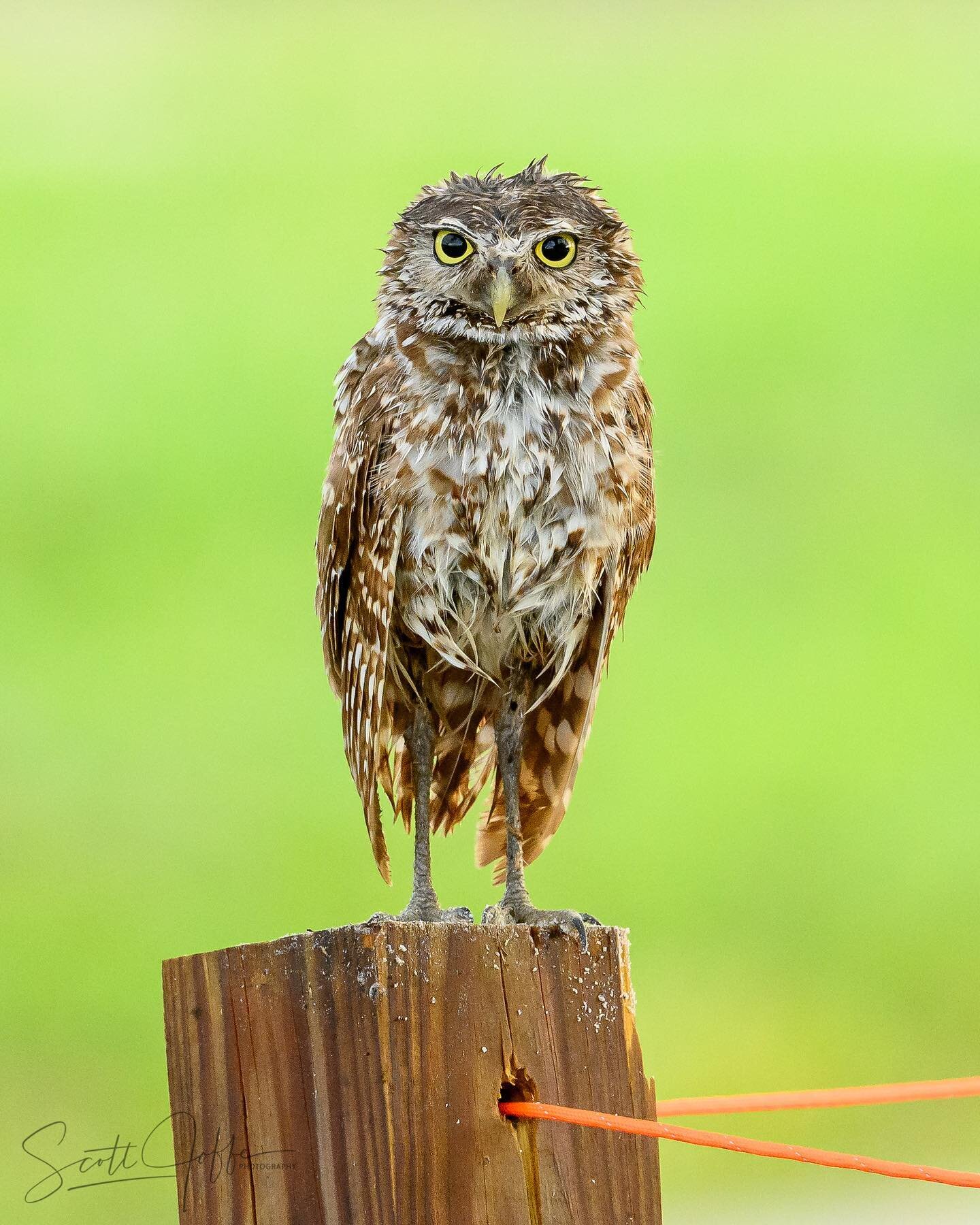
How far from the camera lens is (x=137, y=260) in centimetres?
988

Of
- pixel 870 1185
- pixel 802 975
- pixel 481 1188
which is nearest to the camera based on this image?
pixel 481 1188

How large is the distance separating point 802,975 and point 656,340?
14.0ft

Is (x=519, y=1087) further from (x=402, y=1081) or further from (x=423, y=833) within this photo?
(x=423, y=833)

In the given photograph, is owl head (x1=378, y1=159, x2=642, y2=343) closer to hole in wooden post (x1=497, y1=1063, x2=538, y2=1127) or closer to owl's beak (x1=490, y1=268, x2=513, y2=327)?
owl's beak (x1=490, y1=268, x2=513, y2=327)

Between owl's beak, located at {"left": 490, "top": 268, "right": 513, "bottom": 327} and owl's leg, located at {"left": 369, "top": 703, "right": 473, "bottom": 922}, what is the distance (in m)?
0.84

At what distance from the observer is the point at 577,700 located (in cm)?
300

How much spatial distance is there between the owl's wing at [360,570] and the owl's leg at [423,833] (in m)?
0.10

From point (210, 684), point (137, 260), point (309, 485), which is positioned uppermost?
point (137, 260)

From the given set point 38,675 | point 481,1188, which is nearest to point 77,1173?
point 481,1188

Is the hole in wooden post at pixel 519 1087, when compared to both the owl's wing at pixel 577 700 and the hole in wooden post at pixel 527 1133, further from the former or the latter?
the owl's wing at pixel 577 700

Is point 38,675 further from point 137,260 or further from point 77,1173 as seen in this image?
point 77,1173

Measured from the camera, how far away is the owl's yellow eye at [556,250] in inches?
107

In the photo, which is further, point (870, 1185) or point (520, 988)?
point (870, 1185)

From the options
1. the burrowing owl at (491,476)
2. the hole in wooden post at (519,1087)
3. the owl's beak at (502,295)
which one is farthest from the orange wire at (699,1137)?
the owl's beak at (502,295)
